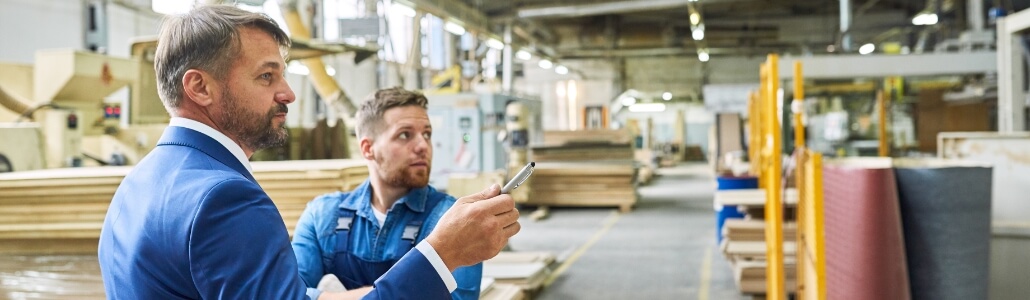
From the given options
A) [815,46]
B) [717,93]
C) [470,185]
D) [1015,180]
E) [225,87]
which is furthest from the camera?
[815,46]

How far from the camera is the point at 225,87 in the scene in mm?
1354

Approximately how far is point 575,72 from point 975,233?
21616 millimetres

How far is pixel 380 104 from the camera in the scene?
9.03 ft

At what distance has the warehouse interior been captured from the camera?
3.38 meters

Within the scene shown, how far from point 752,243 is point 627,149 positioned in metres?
7.31

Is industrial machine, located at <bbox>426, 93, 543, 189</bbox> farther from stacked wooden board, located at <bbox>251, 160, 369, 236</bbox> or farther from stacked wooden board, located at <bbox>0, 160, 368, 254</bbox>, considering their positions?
stacked wooden board, located at <bbox>0, 160, 368, 254</bbox>

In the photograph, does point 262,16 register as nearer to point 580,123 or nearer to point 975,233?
point 975,233

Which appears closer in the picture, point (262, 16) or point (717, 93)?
point (262, 16)

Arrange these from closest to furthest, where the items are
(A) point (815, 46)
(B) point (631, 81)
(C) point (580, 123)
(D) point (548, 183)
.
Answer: (D) point (548, 183) < (A) point (815, 46) < (C) point (580, 123) < (B) point (631, 81)

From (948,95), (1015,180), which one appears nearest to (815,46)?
(948,95)

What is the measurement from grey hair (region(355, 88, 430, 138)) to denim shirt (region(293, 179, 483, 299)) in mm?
241

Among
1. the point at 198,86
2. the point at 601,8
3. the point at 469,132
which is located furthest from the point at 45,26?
the point at 198,86

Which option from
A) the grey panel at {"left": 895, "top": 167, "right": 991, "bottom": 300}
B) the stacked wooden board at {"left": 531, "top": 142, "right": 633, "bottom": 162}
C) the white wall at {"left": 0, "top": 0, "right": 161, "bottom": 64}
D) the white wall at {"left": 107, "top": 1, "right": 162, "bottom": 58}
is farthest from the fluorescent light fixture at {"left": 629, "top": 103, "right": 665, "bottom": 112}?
the grey panel at {"left": 895, "top": 167, "right": 991, "bottom": 300}

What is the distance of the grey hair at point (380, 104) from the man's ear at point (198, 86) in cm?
136
